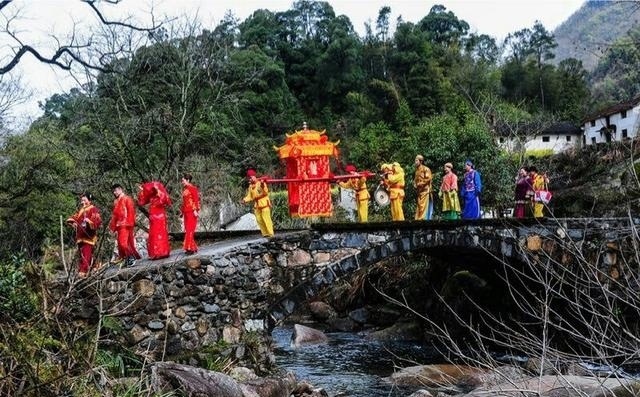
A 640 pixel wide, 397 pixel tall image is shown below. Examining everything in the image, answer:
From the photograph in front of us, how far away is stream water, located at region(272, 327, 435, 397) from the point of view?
49.2 feet

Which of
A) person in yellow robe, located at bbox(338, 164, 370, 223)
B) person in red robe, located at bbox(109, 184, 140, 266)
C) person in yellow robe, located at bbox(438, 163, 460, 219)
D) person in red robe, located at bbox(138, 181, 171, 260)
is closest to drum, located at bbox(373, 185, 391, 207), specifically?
person in yellow robe, located at bbox(338, 164, 370, 223)

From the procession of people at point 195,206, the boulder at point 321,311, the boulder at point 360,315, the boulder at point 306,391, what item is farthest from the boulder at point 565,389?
the boulder at point 321,311

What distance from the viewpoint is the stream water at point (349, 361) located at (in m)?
15.0

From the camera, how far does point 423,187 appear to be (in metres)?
16.0

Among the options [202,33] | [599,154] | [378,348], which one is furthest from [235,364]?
[599,154]

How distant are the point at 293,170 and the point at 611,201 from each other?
10.6 meters

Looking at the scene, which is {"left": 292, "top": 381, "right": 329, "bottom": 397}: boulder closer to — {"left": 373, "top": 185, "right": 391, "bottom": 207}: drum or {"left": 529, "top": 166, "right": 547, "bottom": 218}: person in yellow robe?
{"left": 373, "top": 185, "right": 391, "bottom": 207}: drum

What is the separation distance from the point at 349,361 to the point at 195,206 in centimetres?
632

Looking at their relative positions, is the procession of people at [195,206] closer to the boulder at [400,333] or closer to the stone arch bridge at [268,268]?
the stone arch bridge at [268,268]

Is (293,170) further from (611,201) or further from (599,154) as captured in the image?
(599,154)

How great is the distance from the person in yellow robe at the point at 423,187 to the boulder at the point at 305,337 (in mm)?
5577

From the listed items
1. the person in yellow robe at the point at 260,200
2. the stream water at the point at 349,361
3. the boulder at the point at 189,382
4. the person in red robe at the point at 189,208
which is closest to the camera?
the boulder at the point at 189,382

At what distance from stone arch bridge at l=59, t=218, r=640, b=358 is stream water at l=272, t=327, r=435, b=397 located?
2058 mm

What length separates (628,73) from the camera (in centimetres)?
670
